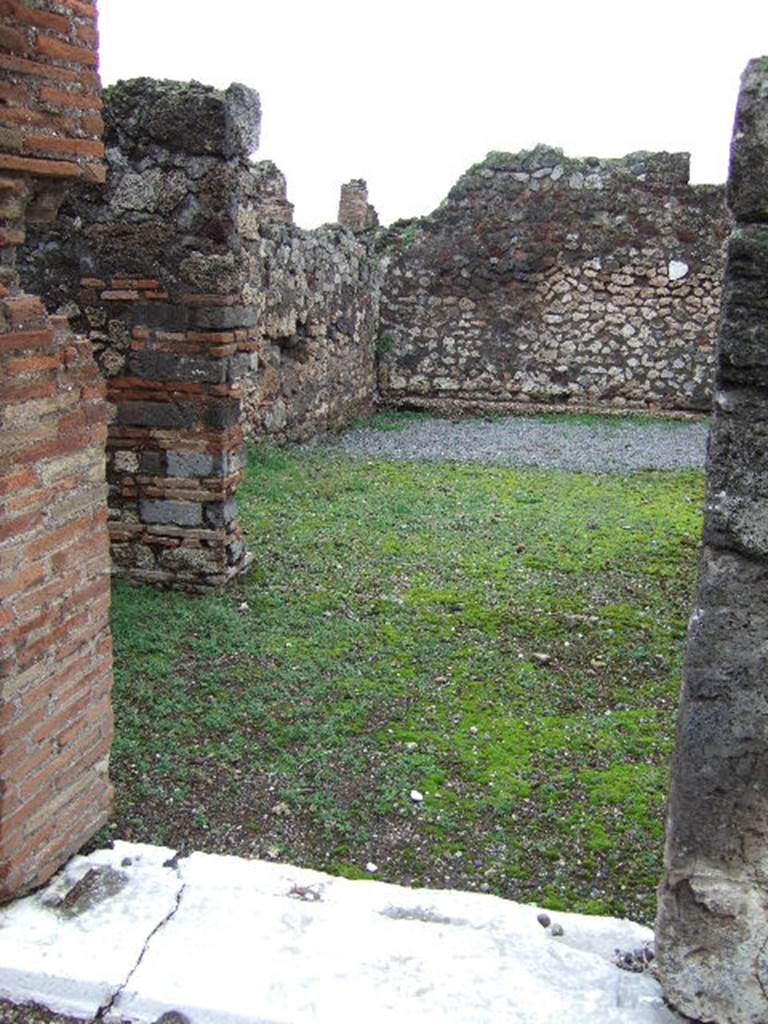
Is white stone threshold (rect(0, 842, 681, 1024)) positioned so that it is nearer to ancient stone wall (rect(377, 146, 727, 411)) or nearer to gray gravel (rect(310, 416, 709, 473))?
gray gravel (rect(310, 416, 709, 473))

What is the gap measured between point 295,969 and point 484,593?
3403 millimetres

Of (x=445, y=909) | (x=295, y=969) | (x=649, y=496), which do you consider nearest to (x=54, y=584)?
(x=295, y=969)

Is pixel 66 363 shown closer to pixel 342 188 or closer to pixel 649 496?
pixel 649 496

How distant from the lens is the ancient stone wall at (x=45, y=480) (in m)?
2.54

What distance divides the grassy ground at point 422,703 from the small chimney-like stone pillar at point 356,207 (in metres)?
8.61

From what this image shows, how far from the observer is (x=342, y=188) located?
49.7 ft

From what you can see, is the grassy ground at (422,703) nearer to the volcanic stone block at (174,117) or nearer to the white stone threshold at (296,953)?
the white stone threshold at (296,953)

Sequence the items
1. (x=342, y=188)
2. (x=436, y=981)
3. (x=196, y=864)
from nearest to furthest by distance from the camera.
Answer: (x=436, y=981) < (x=196, y=864) < (x=342, y=188)

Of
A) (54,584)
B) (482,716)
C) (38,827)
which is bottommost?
(482,716)

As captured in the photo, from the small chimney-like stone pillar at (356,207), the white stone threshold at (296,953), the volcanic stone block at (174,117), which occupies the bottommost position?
the white stone threshold at (296,953)

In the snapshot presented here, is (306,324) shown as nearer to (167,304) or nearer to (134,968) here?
(167,304)

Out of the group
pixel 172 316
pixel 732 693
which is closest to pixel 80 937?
pixel 732 693

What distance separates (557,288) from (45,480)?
11.2 m

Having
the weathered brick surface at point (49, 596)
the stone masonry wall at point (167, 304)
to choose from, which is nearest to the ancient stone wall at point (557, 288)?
the stone masonry wall at point (167, 304)
